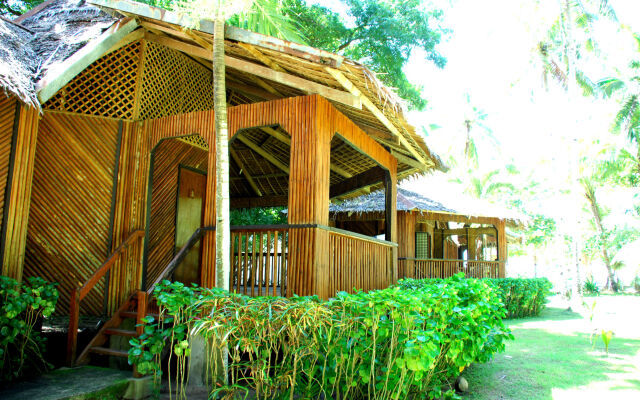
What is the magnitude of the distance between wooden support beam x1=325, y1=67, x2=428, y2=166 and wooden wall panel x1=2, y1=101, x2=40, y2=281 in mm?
3834

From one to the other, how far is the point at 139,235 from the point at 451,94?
3183cm

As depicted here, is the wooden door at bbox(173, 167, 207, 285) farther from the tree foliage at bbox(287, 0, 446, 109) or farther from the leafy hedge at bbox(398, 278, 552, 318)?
the leafy hedge at bbox(398, 278, 552, 318)

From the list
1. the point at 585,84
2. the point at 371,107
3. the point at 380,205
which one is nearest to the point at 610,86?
the point at 585,84

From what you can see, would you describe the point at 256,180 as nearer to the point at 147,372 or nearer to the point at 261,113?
the point at 261,113

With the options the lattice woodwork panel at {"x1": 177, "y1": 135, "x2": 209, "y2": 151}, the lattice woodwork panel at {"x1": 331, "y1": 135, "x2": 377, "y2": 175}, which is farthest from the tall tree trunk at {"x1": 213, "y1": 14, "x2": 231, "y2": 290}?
the lattice woodwork panel at {"x1": 331, "y1": 135, "x2": 377, "y2": 175}

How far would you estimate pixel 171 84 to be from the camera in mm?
7332

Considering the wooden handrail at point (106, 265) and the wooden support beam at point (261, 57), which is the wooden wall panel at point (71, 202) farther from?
the wooden support beam at point (261, 57)

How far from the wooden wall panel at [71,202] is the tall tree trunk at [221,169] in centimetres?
269

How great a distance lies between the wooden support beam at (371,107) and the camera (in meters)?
5.06

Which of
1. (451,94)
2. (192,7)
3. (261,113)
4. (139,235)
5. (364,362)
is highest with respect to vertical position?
(451,94)

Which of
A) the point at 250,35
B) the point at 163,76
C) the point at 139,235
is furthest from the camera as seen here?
the point at 163,76

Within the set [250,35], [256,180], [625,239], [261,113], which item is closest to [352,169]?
[256,180]

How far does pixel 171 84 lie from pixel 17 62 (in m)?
2.21

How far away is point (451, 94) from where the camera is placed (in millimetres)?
34531
